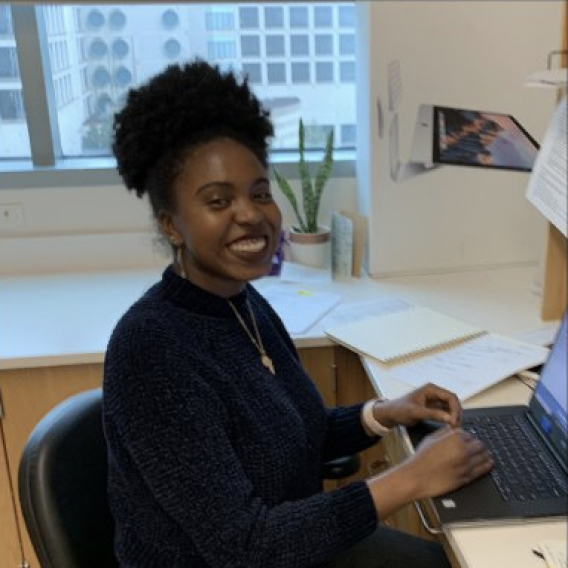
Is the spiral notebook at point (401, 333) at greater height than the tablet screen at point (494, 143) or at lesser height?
lesser

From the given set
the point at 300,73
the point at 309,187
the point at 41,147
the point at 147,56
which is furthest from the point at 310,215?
the point at 41,147

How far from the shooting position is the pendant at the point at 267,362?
1.24 metres

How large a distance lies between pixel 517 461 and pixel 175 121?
2.52 ft

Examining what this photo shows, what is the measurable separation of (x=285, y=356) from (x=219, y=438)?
346 millimetres

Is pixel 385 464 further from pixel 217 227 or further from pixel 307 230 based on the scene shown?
pixel 217 227

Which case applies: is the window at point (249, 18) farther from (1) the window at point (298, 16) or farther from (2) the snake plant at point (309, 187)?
(2) the snake plant at point (309, 187)

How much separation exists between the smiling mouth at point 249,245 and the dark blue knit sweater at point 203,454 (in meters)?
0.10

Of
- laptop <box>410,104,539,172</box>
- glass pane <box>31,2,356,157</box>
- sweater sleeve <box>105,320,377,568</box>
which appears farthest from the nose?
glass pane <box>31,2,356,157</box>

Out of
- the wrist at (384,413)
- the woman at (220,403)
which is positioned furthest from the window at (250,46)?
the wrist at (384,413)

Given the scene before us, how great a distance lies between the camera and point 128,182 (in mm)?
1238

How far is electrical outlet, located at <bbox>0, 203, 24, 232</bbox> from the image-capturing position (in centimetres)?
221

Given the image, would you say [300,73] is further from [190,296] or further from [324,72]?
[190,296]

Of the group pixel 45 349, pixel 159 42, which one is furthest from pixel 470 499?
pixel 159 42

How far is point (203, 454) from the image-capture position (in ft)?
3.26
